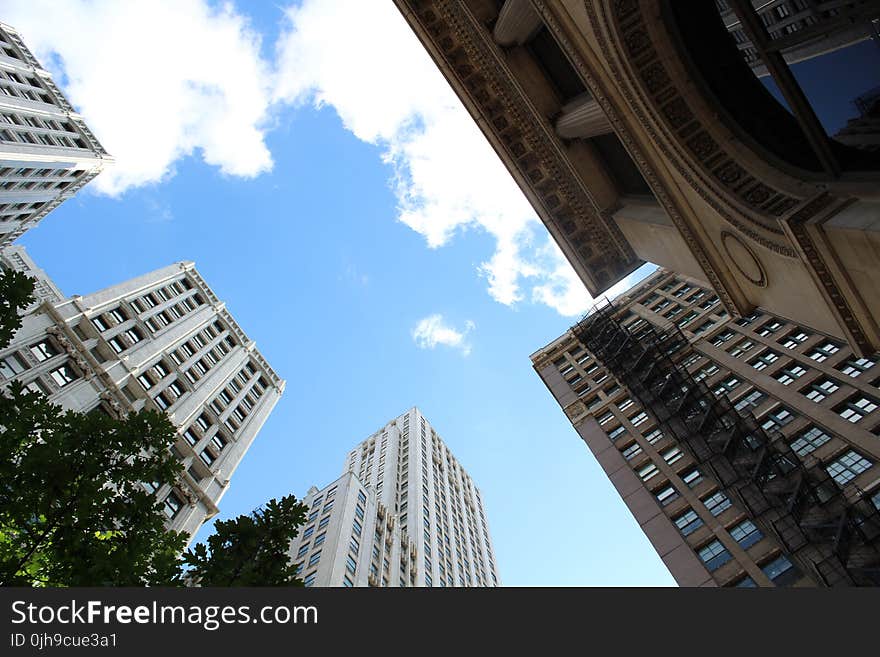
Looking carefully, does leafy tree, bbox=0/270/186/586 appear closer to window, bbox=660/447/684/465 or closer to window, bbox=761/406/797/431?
window, bbox=660/447/684/465

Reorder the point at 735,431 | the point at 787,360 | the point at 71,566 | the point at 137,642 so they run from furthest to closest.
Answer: the point at 787,360, the point at 735,431, the point at 71,566, the point at 137,642

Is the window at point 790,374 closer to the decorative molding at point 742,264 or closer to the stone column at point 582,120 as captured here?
the stone column at point 582,120

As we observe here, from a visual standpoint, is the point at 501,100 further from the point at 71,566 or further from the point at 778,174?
the point at 71,566

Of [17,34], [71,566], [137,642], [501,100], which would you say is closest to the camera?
[137,642]

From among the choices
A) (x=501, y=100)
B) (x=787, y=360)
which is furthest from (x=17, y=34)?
(x=787, y=360)

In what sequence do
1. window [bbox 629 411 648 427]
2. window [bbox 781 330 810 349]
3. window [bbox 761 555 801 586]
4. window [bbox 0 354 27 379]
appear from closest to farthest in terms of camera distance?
window [bbox 761 555 801 586]
window [bbox 0 354 27 379]
window [bbox 781 330 810 349]
window [bbox 629 411 648 427]

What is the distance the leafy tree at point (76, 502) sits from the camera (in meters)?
8.55

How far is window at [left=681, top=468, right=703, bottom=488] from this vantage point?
3288cm

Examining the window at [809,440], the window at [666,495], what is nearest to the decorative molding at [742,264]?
the window at [809,440]

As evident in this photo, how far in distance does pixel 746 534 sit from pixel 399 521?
1753 inches

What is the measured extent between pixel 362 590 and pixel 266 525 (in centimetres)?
379

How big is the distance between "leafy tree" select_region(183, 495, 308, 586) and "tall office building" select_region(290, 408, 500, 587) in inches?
1324

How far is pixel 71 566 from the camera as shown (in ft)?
28.4

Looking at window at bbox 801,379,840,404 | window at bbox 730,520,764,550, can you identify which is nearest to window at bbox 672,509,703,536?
window at bbox 730,520,764,550
